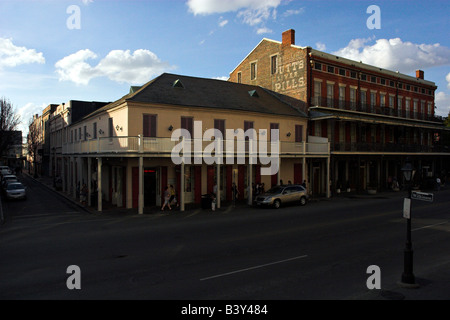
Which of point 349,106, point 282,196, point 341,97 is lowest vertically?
point 282,196

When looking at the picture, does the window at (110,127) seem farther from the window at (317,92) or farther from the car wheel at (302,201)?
the window at (317,92)

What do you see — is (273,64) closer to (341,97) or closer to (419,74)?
(341,97)

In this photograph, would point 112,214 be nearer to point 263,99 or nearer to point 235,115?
point 235,115

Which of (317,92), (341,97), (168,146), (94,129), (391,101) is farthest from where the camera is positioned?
(391,101)

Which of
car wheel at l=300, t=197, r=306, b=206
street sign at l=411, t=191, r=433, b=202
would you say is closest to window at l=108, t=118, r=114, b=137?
car wheel at l=300, t=197, r=306, b=206

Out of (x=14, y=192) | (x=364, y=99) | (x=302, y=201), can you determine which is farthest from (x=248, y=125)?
(x=14, y=192)

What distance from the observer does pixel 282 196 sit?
2241 centimetres

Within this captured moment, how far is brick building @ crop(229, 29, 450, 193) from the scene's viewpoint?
30.5 metres

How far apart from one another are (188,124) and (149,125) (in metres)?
2.81

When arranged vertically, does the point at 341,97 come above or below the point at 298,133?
above

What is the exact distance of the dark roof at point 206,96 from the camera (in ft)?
74.7

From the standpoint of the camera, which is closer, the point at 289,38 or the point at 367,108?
the point at 289,38

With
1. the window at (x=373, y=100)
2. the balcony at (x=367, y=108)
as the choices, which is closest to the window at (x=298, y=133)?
the balcony at (x=367, y=108)

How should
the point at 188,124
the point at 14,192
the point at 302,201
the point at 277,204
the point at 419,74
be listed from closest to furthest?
the point at 277,204, the point at 188,124, the point at 302,201, the point at 14,192, the point at 419,74
